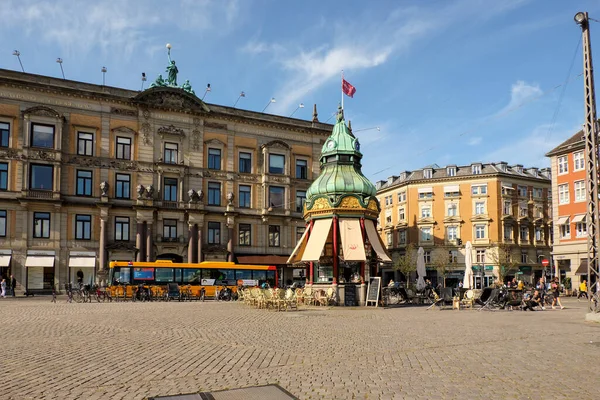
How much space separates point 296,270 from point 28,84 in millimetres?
27592

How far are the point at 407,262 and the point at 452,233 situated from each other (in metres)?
7.05

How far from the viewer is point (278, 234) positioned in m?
52.8

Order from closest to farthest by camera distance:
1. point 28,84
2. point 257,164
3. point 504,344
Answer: point 504,344 → point 28,84 → point 257,164

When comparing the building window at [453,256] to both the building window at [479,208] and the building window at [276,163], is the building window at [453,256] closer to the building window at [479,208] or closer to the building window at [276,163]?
the building window at [479,208]

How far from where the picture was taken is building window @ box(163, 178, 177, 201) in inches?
1893

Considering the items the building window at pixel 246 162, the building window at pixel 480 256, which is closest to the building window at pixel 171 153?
the building window at pixel 246 162

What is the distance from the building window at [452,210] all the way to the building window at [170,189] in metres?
39.1

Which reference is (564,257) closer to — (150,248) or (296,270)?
(296,270)

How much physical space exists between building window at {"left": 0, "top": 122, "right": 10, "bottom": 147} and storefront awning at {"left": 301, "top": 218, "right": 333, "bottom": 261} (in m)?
26.5

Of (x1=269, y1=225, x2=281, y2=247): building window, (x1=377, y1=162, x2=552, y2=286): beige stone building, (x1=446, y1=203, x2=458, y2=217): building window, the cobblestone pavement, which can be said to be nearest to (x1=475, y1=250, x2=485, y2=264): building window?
(x1=377, y1=162, x2=552, y2=286): beige stone building

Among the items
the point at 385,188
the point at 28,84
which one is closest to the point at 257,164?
the point at 28,84

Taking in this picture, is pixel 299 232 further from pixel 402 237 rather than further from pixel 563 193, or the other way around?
pixel 402 237

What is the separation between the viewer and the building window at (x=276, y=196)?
172ft

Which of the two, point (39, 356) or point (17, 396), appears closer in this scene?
point (17, 396)
